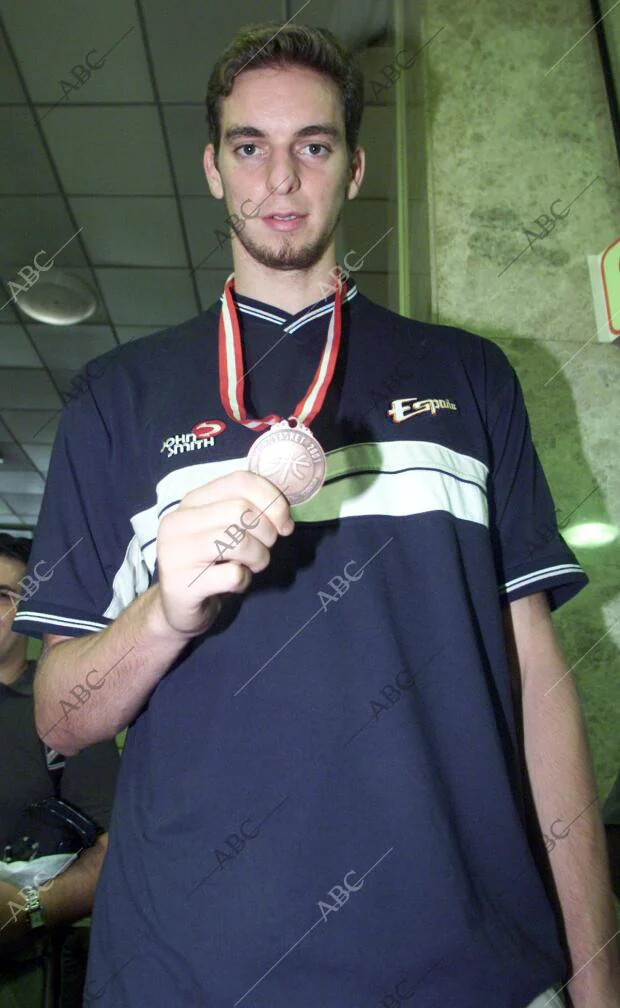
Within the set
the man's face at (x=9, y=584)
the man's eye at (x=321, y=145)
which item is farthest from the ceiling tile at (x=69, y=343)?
the man's eye at (x=321, y=145)

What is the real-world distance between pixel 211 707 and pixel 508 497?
0.50 meters

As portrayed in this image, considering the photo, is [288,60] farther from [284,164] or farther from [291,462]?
[291,462]

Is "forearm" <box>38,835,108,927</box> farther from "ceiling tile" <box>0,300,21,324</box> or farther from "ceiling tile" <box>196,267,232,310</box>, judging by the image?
"ceiling tile" <box>0,300,21,324</box>

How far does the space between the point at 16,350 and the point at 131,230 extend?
157 cm

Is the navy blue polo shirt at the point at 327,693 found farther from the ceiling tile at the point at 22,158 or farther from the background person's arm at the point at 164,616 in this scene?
the ceiling tile at the point at 22,158

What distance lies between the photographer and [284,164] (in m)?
1.10

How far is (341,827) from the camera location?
0.77 m

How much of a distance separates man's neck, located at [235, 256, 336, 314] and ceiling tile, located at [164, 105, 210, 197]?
2371 mm

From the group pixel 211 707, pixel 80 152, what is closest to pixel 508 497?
pixel 211 707

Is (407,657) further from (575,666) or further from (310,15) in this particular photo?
(310,15)

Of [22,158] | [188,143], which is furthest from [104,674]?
[22,158]

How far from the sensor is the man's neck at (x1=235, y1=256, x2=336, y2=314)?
1104 mm

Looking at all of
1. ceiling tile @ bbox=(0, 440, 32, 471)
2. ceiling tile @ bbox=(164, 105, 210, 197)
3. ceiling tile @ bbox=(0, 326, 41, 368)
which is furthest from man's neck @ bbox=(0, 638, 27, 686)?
ceiling tile @ bbox=(0, 440, 32, 471)

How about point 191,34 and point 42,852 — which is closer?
point 42,852
